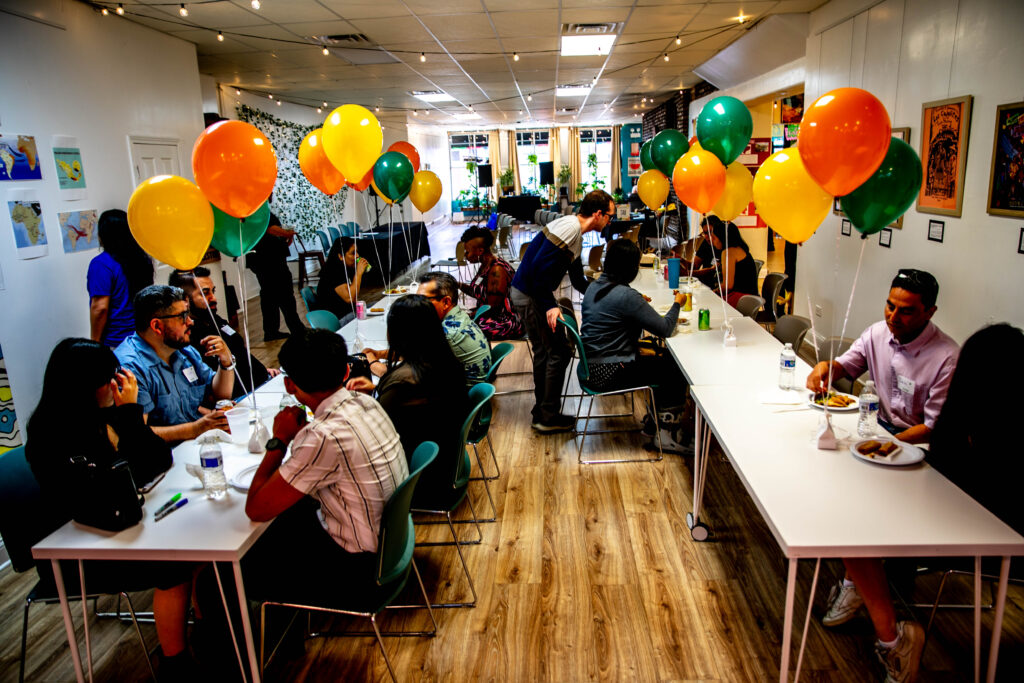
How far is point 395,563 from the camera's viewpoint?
2.28m

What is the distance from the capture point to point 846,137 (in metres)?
2.43

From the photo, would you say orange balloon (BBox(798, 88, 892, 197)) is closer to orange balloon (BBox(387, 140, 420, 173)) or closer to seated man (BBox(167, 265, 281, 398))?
seated man (BBox(167, 265, 281, 398))

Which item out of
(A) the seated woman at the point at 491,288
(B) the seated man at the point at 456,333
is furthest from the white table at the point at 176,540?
(A) the seated woman at the point at 491,288

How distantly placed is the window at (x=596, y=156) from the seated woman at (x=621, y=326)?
19445mm

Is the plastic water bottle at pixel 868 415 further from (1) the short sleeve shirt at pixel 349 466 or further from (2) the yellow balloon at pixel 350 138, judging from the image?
(2) the yellow balloon at pixel 350 138

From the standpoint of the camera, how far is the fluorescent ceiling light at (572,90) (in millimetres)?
11953

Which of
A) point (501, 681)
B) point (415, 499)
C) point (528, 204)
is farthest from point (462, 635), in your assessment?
point (528, 204)

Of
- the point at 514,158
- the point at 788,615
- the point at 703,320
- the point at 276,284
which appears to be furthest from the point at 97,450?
the point at 514,158

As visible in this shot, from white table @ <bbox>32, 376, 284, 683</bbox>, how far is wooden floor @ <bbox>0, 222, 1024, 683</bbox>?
0.66 m

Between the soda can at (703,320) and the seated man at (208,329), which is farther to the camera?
the soda can at (703,320)

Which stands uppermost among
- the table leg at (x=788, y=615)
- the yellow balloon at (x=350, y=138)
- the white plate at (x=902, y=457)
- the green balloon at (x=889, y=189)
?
the yellow balloon at (x=350, y=138)

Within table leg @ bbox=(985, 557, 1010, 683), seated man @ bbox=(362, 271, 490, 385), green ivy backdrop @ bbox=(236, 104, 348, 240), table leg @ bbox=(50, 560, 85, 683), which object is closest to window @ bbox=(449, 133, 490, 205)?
green ivy backdrop @ bbox=(236, 104, 348, 240)

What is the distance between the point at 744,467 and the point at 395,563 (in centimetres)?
126

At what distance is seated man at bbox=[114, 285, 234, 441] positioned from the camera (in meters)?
2.99
